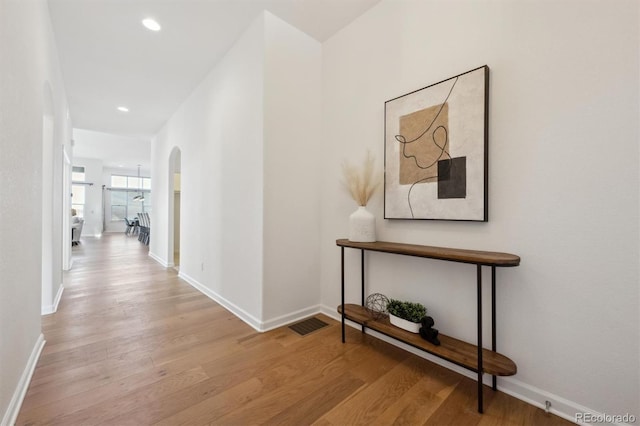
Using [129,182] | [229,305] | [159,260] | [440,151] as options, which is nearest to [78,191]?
[129,182]

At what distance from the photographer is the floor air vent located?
8.05 ft

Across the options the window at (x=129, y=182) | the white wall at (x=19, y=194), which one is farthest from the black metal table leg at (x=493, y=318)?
the window at (x=129, y=182)

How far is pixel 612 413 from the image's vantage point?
131 centimetres

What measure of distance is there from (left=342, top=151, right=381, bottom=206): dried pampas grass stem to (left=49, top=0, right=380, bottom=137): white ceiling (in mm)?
1424

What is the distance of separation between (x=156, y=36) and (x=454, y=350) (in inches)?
152

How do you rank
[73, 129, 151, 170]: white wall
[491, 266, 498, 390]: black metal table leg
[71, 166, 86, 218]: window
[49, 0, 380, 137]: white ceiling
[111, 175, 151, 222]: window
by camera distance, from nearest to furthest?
[491, 266, 498, 390]: black metal table leg, [49, 0, 380, 137]: white ceiling, [73, 129, 151, 170]: white wall, [71, 166, 86, 218]: window, [111, 175, 151, 222]: window

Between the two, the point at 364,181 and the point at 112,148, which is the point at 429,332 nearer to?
the point at 364,181

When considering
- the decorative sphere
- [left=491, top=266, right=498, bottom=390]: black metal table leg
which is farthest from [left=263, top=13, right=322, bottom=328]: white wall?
[left=491, top=266, right=498, bottom=390]: black metal table leg

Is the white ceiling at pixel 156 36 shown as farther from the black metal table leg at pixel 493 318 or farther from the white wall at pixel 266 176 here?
the black metal table leg at pixel 493 318

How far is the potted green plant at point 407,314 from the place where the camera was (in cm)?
188

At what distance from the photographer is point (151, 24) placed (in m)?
2.65

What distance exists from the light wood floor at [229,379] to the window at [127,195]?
11.7m

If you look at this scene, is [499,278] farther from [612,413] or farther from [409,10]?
[409,10]

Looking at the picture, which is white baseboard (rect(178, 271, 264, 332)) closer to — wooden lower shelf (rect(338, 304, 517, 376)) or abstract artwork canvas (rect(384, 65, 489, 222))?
wooden lower shelf (rect(338, 304, 517, 376))
